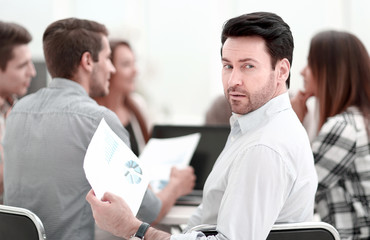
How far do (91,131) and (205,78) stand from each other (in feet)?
12.7

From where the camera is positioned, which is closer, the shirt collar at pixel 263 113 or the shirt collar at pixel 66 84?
the shirt collar at pixel 263 113

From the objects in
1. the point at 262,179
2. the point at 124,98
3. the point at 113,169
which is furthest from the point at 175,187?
the point at 124,98

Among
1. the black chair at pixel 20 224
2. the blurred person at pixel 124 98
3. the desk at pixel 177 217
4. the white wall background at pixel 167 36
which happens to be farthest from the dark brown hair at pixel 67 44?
the white wall background at pixel 167 36

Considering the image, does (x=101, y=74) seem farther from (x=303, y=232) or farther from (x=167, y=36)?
(x=167, y=36)

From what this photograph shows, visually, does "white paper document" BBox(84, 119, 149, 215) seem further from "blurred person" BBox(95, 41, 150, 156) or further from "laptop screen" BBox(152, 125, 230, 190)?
"blurred person" BBox(95, 41, 150, 156)

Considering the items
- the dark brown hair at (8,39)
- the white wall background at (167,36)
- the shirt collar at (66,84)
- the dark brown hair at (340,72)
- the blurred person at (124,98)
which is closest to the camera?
the shirt collar at (66,84)

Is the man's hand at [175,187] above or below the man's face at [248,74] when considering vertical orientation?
below

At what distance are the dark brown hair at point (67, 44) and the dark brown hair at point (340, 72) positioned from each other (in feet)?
3.23

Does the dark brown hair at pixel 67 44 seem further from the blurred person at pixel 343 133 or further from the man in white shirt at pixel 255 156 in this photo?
the blurred person at pixel 343 133

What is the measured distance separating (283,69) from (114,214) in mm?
648

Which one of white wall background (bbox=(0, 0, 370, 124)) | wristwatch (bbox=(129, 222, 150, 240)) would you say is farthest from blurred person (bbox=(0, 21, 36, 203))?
white wall background (bbox=(0, 0, 370, 124))

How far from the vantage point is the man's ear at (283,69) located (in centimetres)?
145

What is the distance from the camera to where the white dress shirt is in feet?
4.22

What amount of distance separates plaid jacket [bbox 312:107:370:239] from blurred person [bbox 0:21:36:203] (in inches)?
62.3
